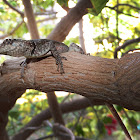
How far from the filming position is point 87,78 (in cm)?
118

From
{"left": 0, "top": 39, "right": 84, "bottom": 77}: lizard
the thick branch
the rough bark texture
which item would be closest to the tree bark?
{"left": 0, "top": 39, "right": 84, "bottom": 77}: lizard

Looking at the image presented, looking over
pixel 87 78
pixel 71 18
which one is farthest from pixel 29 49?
pixel 71 18

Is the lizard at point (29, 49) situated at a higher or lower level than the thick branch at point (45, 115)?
higher

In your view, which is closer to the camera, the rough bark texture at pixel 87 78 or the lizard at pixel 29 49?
the rough bark texture at pixel 87 78

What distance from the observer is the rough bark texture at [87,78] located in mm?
1036

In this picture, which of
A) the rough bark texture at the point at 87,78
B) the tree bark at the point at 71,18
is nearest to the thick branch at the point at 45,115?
the tree bark at the point at 71,18

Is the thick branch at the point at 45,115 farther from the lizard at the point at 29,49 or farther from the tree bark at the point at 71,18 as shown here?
the lizard at the point at 29,49

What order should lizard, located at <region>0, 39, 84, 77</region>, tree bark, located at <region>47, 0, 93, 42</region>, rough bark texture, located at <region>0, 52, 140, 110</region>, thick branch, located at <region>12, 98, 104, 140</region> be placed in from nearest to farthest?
1. rough bark texture, located at <region>0, 52, 140, 110</region>
2. lizard, located at <region>0, 39, 84, 77</region>
3. tree bark, located at <region>47, 0, 93, 42</region>
4. thick branch, located at <region>12, 98, 104, 140</region>

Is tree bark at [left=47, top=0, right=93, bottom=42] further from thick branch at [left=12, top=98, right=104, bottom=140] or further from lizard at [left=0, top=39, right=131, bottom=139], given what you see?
thick branch at [left=12, top=98, right=104, bottom=140]

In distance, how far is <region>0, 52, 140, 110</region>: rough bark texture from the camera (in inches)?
40.8

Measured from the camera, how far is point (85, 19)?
301 centimetres

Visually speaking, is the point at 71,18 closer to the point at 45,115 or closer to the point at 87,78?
the point at 87,78

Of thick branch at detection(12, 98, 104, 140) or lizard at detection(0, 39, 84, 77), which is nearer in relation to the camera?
lizard at detection(0, 39, 84, 77)

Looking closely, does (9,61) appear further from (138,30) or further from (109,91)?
(138,30)
